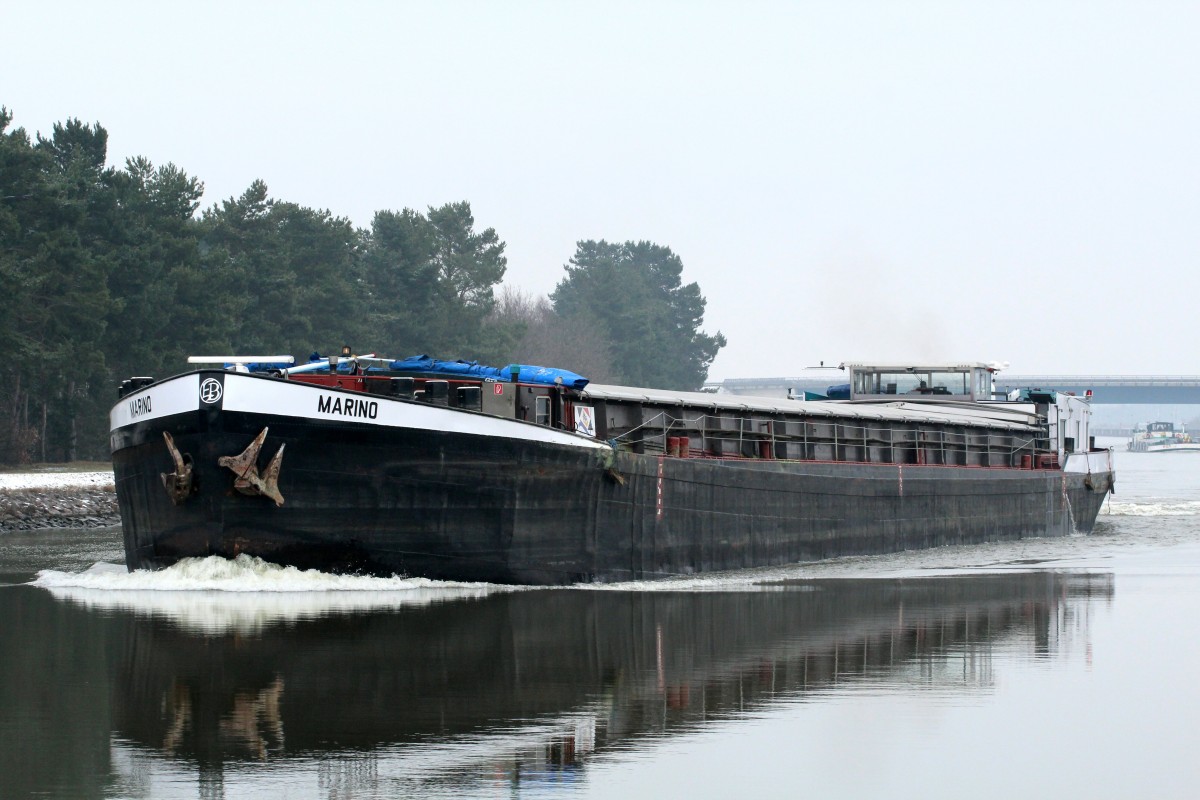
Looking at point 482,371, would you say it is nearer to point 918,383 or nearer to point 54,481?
point 918,383

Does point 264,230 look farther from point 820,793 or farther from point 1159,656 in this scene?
point 820,793

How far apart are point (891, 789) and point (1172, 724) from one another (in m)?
3.97

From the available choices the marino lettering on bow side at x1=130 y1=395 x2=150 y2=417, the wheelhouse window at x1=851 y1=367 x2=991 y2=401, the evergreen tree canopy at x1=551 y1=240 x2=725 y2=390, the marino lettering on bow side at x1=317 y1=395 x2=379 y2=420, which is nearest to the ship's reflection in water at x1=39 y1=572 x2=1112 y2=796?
the marino lettering on bow side at x1=317 y1=395 x2=379 y2=420

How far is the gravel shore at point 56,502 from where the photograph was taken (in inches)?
1788

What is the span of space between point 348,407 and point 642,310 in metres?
134

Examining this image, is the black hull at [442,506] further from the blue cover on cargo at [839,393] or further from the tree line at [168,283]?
the tree line at [168,283]

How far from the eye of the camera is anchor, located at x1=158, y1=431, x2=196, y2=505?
2459cm

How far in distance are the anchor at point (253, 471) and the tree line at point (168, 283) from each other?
117ft

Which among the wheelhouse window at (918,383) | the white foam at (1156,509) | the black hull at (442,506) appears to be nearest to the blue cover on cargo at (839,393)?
the wheelhouse window at (918,383)

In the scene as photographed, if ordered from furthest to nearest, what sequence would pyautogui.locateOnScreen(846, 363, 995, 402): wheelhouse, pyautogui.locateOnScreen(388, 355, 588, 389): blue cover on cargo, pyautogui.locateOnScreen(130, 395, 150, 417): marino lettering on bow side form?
pyautogui.locateOnScreen(846, 363, 995, 402): wheelhouse < pyautogui.locateOnScreen(388, 355, 588, 389): blue cover on cargo < pyautogui.locateOnScreen(130, 395, 150, 417): marino lettering on bow side

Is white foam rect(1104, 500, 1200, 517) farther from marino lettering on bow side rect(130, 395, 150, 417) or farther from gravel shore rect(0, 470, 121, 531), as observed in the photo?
marino lettering on bow side rect(130, 395, 150, 417)

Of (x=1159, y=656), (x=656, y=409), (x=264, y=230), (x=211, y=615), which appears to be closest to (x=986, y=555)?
(x=656, y=409)

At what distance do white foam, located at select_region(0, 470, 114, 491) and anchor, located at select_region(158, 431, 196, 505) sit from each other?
26202mm

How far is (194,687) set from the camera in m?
15.8
